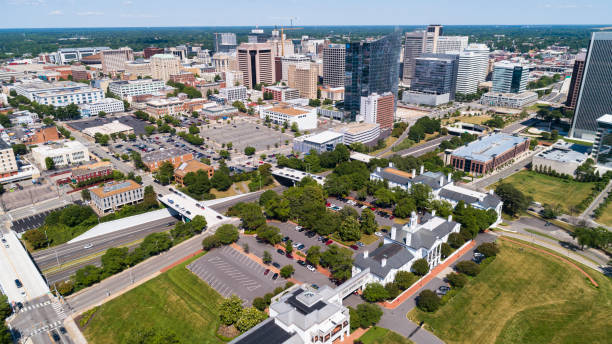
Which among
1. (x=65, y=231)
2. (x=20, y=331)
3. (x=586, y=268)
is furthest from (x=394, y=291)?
(x=65, y=231)

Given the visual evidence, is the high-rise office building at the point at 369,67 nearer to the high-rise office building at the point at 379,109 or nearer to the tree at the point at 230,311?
the high-rise office building at the point at 379,109

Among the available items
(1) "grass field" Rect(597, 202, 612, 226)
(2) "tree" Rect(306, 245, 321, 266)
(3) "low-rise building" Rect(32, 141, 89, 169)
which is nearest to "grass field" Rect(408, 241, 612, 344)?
(2) "tree" Rect(306, 245, 321, 266)

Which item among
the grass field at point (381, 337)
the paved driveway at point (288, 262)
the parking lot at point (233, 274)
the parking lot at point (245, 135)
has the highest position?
the parking lot at point (245, 135)

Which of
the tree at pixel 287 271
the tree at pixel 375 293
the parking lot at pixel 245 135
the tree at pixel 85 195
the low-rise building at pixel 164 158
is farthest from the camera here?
the parking lot at pixel 245 135

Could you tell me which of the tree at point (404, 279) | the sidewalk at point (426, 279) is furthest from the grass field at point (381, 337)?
the tree at point (404, 279)

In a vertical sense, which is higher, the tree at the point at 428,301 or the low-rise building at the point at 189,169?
the low-rise building at the point at 189,169

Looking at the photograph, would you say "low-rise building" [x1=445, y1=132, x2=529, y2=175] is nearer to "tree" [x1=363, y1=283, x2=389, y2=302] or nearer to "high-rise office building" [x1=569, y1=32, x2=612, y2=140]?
"high-rise office building" [x1=569, y1=32, x2=612, y2=140]
